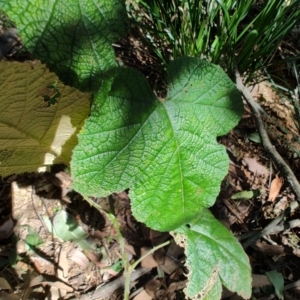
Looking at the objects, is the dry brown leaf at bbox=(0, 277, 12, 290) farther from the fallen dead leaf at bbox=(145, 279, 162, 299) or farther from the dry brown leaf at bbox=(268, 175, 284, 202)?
the dry brown leaf at bbox=(268, 175, 284, 202)

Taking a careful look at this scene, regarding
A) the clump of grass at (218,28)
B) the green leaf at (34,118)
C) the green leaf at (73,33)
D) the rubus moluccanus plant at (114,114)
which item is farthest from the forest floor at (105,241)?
the green leaf at (73,33)

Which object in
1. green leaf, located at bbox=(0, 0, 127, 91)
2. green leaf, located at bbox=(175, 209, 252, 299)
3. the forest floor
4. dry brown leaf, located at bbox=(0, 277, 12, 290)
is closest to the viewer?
green leaf, located at bbox=(0, 0, 127, 91)

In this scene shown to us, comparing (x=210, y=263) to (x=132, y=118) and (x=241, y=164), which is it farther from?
(x=241, y=164)

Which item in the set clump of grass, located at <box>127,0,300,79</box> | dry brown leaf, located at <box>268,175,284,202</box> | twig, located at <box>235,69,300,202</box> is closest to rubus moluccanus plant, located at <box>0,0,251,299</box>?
twig, located at <box>235,69,300,202</box>

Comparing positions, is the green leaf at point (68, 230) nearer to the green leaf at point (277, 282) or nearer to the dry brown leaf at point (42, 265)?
the dry brown leaf at point (42, 265)

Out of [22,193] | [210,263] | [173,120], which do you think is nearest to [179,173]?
[173,120]

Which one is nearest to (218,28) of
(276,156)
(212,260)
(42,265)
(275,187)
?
(276,156)
